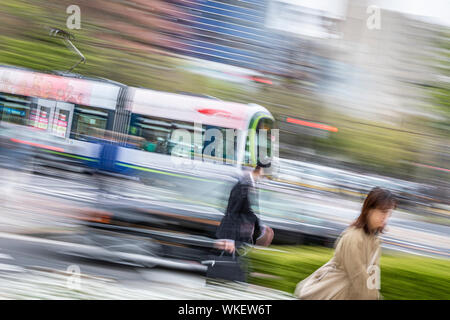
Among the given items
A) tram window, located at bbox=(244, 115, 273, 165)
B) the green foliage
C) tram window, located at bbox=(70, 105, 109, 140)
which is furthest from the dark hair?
tram window, located at bbox=(70, 105, 109, 140)

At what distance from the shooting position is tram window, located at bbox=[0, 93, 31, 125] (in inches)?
156

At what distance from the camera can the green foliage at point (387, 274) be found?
10.5 feet

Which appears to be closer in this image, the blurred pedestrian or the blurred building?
the blurred pedestrian

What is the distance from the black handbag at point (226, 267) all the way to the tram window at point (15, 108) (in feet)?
6.87

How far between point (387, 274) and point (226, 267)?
120 centimetres

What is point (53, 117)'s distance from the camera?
4004 mm

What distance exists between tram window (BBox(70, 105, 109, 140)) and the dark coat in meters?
1.73

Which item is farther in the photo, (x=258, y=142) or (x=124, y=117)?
(x=124, y=117)

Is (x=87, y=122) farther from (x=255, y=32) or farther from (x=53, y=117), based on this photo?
(x=255, y=32)

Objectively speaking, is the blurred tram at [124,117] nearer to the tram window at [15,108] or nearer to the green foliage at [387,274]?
the tram window at [15,108]

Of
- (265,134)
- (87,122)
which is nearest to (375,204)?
(265,134)

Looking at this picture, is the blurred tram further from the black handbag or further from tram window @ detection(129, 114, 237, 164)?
the black handbag
